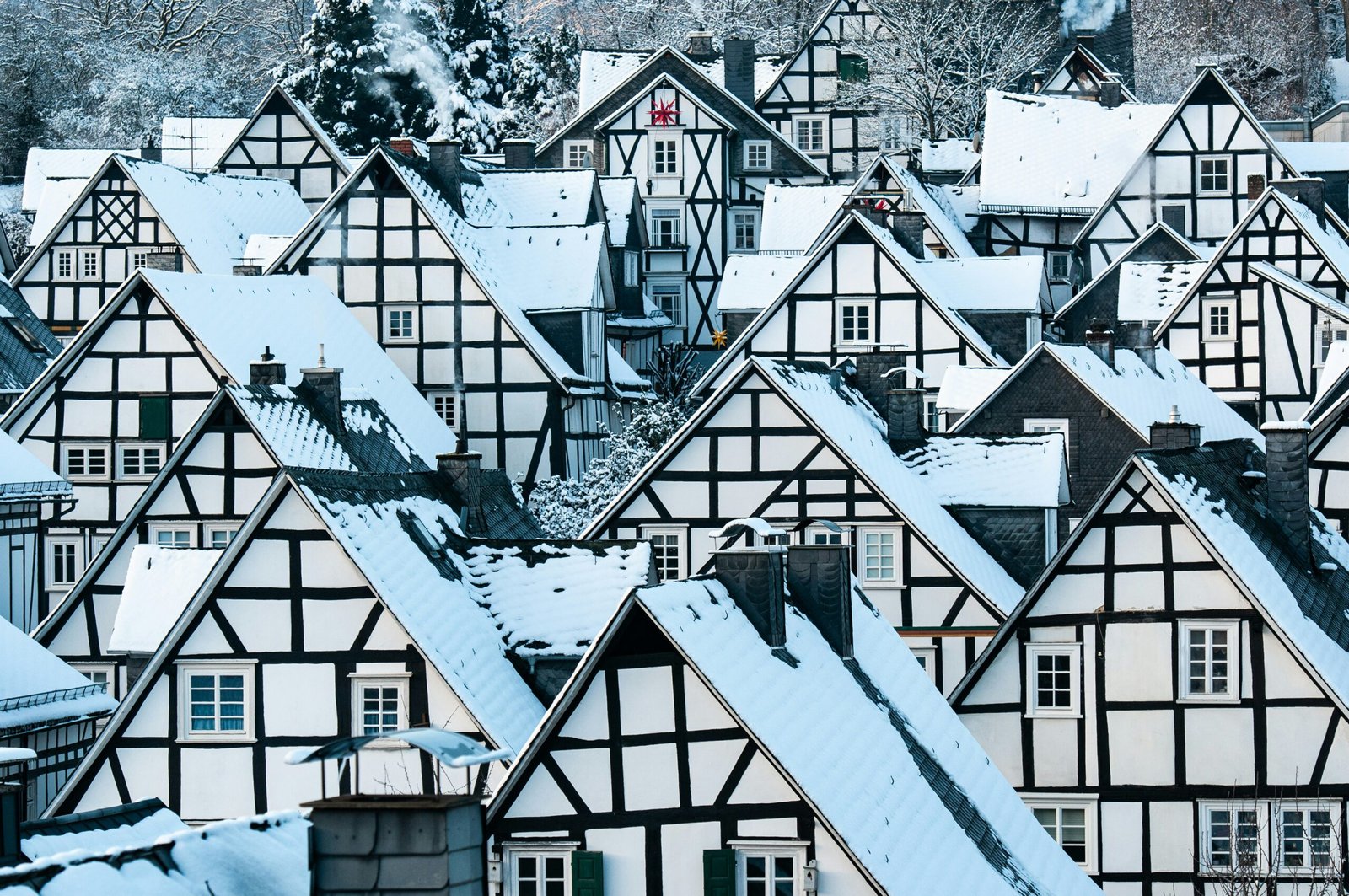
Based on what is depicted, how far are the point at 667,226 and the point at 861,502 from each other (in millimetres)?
33063

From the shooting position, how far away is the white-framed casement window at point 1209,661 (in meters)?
30.4

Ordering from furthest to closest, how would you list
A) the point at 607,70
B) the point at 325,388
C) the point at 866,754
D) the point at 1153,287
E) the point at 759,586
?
the point at 607,70
the point at 1153,287
the point at 325,388
the point at 759,586
the point at 866,754

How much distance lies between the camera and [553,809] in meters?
23.8

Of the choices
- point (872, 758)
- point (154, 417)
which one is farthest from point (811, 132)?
point (872, 758)

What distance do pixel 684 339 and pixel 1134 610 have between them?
38257 mm

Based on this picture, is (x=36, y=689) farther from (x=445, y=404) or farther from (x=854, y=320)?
(x=854, y=320)

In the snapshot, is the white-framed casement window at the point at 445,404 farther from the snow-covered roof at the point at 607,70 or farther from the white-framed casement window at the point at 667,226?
the snow-covered roof at the point at 607,70

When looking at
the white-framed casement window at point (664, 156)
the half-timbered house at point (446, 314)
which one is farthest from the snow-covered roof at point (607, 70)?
the half-timbered house at point (446, 314)

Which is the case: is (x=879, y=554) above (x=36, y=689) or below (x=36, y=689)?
above

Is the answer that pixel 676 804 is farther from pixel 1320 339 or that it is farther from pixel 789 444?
pixel 1320 339

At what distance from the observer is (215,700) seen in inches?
1144

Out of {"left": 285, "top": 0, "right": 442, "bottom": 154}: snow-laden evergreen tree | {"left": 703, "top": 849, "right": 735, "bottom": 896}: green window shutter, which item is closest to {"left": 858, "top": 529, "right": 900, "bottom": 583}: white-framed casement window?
{"left": 703, "top": 849, "right": 735, "bottom": 896}: green window shutter

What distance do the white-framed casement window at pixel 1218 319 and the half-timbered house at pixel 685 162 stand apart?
56.7 feet

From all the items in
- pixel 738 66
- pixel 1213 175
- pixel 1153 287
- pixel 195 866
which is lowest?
pixel 195 866
